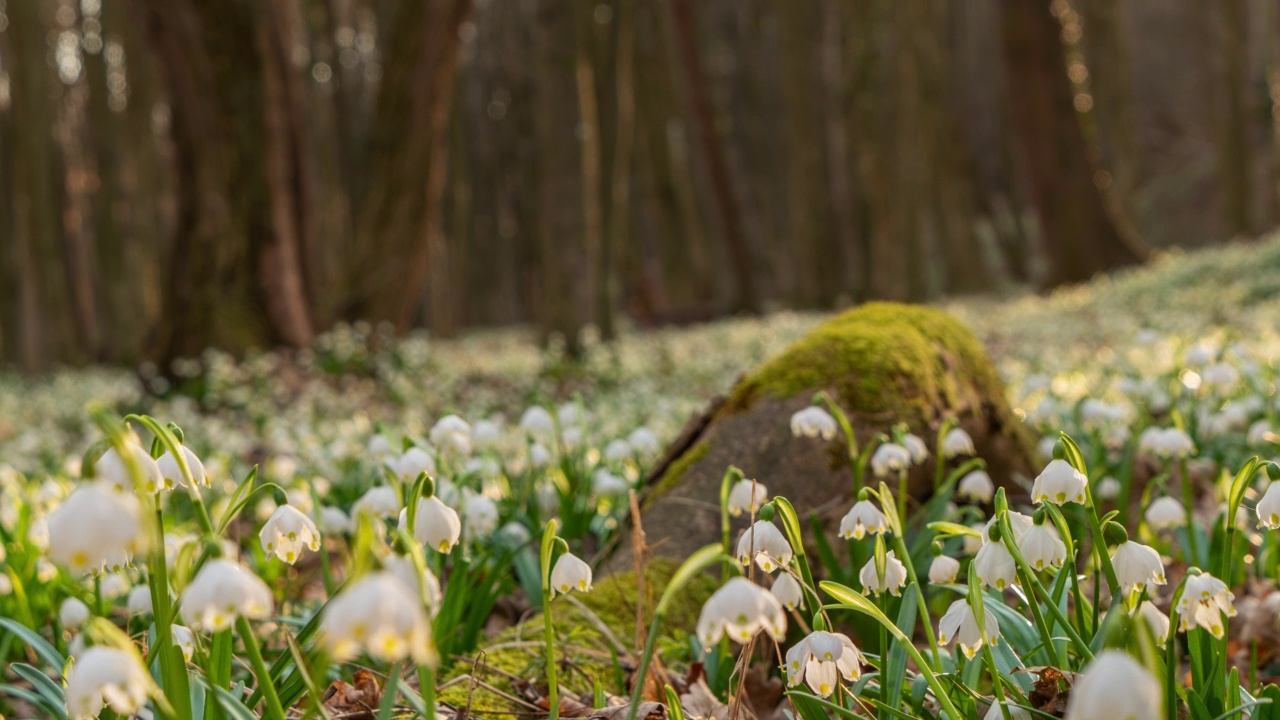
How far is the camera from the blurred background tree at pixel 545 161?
840 centimetres

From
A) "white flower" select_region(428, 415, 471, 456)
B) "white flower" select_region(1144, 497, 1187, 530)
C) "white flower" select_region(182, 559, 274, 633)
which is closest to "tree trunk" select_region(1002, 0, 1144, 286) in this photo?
"white flower" select_region(1144, 497, 1187, 530)

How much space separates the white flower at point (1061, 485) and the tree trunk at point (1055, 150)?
45.5 ft

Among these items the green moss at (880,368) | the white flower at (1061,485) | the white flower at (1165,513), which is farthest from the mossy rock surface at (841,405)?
the white flower at (1061,485)

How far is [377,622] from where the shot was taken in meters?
0.84

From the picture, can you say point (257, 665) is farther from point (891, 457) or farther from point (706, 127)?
point (706, 127)

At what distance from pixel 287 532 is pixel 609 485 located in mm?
1791

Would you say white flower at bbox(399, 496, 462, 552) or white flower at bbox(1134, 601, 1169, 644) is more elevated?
white flower at bbox(399, 496, 462, 552)

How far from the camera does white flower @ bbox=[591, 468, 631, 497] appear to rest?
3.18 metres

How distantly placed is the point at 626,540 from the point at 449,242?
48.9 feet

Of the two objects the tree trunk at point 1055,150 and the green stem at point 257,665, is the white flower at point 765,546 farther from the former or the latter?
the tree trunk at point 1055,150

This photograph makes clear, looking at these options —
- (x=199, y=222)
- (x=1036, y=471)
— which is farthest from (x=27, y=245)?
(x=1036, y=471)

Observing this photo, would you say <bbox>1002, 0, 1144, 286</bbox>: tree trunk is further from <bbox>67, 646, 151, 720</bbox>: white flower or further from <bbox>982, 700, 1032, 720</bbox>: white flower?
<bbox>67, 646, 151, 720</bbox>: white flower

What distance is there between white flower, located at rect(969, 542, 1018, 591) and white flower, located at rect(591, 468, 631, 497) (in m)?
1.81

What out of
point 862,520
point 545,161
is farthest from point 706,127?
point 862,520
